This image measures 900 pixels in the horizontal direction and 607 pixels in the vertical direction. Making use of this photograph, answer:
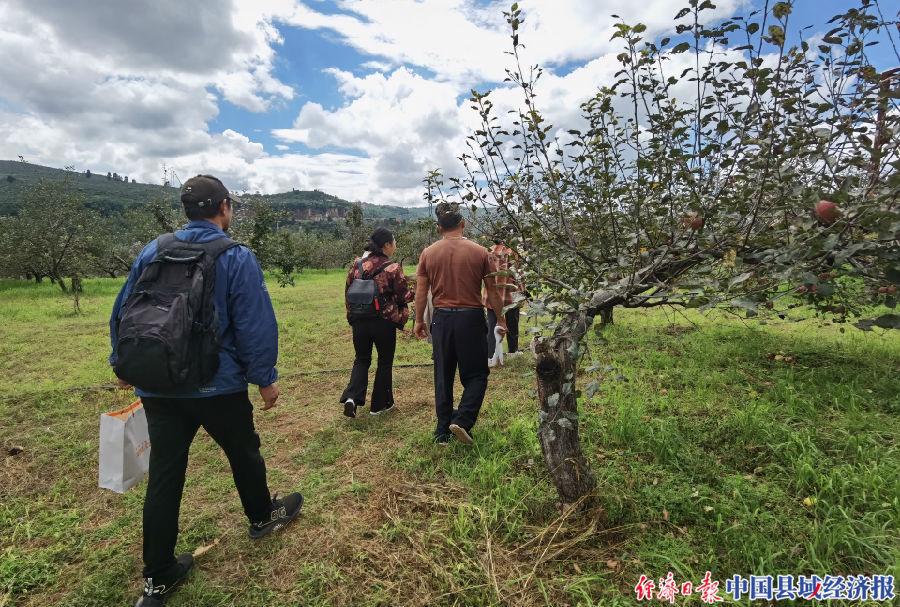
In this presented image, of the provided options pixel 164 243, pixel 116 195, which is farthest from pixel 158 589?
pixel 116 195

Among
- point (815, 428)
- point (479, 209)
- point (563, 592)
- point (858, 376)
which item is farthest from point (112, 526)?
point (858, 376)

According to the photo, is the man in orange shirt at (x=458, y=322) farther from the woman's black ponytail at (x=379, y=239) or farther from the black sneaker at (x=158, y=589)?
the black sneaker at (x=158, y=589)

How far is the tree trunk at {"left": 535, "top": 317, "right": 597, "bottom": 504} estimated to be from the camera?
2.65 meters

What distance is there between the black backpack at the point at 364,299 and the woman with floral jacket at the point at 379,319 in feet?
0.08

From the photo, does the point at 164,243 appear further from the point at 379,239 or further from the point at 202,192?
the point at 379,239

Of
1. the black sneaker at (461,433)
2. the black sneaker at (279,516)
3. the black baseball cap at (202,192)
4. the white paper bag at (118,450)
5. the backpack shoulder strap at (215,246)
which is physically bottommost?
the black sneaker at (279,516)

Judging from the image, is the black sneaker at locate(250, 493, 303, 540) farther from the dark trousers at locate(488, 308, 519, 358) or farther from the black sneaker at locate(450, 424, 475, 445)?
the dark trousers at locate(488, 308, 519, 358)

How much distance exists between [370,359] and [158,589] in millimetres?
2773

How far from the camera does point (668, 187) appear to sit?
2664 mm

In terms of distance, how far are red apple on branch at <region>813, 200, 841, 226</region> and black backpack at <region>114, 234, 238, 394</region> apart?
2.81 meters

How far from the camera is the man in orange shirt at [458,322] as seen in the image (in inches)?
154

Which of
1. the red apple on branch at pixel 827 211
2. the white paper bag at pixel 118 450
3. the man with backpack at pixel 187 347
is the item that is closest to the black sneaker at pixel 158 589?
the man with backpack at pixel 187 347

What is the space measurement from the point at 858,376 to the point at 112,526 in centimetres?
663

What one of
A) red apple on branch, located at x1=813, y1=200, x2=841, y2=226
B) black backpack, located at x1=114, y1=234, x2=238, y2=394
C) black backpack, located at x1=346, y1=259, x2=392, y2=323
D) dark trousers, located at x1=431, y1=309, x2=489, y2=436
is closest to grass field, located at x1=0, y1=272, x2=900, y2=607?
dark trousers, located at x1=431, y1=309, x2=489, y2=436
